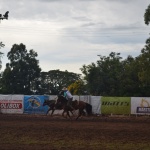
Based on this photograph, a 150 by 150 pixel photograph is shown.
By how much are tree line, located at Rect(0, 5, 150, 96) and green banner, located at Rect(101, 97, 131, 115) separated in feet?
10.1

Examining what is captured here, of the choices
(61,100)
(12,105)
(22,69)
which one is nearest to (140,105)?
(61,100)

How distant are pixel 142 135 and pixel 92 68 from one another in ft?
192

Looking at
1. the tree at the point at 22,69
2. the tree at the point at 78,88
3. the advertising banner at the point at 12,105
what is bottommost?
the advertising banner at the point at 12,105

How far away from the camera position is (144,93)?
7038 cm

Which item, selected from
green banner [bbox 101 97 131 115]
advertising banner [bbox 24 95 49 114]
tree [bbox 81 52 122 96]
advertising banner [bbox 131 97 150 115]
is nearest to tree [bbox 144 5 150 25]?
advertising banner [bbox 131 97 150 115]

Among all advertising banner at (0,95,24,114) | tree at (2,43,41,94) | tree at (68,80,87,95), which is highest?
tree at (2,43,41,94)

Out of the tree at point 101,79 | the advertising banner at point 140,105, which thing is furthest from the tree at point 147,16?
the tree at point 101,79

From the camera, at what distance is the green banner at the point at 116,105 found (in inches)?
1769

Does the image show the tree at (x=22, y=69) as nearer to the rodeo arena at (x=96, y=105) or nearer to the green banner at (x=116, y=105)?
the rodeo arena at (x=96, y=105)

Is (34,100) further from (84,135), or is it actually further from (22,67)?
(22,67)

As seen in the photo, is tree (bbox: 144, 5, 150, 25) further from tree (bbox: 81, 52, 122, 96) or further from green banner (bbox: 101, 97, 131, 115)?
tree (bbox: 81, 52, 122, 96)

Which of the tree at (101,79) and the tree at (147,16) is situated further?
the tree at (101,79)

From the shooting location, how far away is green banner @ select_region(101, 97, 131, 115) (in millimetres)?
44938

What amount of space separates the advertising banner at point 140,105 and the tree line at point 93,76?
94.5 inches
